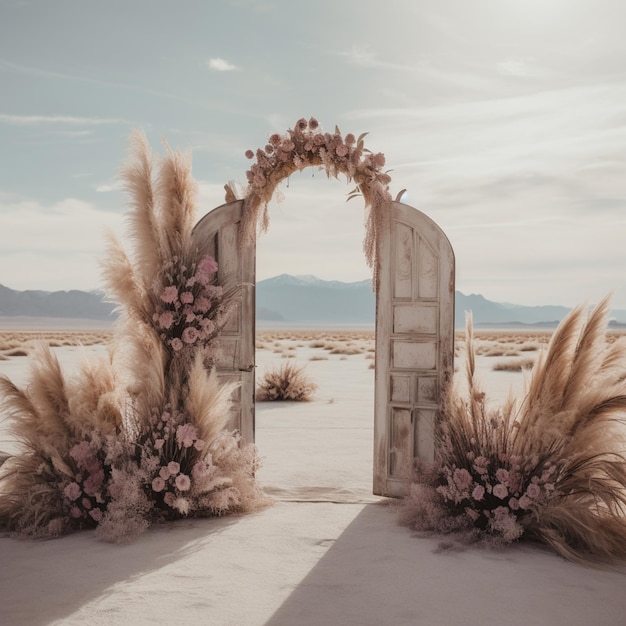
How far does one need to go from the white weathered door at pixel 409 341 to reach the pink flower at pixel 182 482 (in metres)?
1.80

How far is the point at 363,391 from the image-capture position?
15.5m

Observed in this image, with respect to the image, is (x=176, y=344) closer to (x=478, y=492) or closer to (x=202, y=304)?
(x=202, y=304)

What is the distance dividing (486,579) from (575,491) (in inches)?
43.9

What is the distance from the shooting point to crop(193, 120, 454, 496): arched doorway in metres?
5.85

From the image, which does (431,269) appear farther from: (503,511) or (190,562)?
(190,562)

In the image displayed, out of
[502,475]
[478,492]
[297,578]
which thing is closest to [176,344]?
[297,578]

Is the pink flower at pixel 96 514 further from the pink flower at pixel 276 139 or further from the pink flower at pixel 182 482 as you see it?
the pink flower at pixel 276 139

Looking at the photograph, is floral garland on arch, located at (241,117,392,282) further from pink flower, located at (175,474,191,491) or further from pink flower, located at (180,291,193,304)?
pink flower, located at (175,474,191,491)

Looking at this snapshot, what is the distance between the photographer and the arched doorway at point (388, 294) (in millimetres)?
5848

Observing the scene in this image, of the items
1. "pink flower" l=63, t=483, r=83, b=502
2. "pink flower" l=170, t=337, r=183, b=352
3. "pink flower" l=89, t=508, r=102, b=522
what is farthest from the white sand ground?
"pink flower" l=170, t=337, r=183, b=352

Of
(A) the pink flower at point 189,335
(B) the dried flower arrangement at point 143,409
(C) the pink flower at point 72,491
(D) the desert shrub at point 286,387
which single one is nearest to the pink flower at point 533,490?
(B) the dried flower arrangement at point 143,409

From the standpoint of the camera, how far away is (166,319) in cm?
572

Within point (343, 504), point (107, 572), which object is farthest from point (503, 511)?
point (107, 572)

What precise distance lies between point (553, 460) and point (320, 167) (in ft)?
10.6
